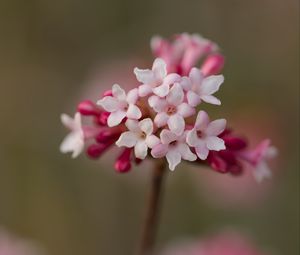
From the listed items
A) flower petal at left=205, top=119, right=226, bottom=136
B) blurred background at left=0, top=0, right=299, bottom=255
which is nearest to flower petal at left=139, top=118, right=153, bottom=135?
flower petal at left=205, top=119, right=226, bottom=136

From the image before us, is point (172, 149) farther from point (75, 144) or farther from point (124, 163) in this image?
point (75, 144)

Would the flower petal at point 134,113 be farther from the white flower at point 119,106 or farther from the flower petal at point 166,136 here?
the flower petal at point 166,136

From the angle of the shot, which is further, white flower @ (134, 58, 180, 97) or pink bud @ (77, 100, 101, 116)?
pink bud @ (77, 100, 101, 116)

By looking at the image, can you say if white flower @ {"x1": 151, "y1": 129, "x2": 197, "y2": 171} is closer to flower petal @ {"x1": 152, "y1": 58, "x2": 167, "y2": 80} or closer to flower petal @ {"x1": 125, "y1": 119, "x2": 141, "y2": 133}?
flower petal @ {"x1": 125, "y1": 119, "x2": 141, "y2": 133}

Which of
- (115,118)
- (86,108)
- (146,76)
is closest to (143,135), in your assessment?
(115,118)

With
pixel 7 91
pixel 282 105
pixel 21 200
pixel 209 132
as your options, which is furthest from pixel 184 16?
pixel 209 132

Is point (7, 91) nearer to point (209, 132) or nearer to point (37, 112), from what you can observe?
point (37, 112)

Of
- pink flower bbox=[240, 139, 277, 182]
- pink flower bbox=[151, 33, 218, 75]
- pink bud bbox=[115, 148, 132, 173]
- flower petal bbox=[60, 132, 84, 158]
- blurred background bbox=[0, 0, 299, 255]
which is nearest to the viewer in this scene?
pink bud bbox=[115, 148, 132, 173]
